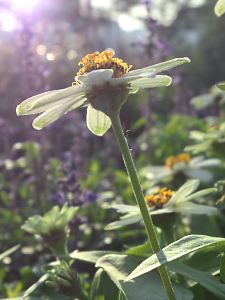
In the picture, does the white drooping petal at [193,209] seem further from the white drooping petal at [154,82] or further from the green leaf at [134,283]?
the white drooping petal at [154,82]

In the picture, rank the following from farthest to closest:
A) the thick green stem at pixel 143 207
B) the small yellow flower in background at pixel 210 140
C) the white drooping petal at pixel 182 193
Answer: the small yellow flower in background at pixel 210 140 → the white drooping petal at pixel 182 193 → the thick green stem at pixel 143 207

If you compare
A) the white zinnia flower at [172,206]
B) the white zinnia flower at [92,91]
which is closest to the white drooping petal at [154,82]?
the white zinnia flower at [92,91]

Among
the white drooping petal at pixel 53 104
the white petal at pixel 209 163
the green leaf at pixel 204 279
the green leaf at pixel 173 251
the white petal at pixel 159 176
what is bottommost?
the green leaf at pixel 204 279

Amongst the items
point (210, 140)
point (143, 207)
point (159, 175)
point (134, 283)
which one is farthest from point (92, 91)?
point (159, 175)

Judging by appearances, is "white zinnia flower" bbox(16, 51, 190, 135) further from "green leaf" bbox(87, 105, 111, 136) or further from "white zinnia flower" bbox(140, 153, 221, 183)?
"white zinnia flower" bbox(140, 153, 221, 183)

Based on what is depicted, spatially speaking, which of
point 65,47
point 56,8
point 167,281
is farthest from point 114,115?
point 56,8

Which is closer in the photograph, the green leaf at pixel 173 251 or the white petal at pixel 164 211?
the green leaf at pixel 173 251

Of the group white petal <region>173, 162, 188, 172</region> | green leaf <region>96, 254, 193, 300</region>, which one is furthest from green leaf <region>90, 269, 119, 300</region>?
white petal <region>173, 162, 188, 172</region>
